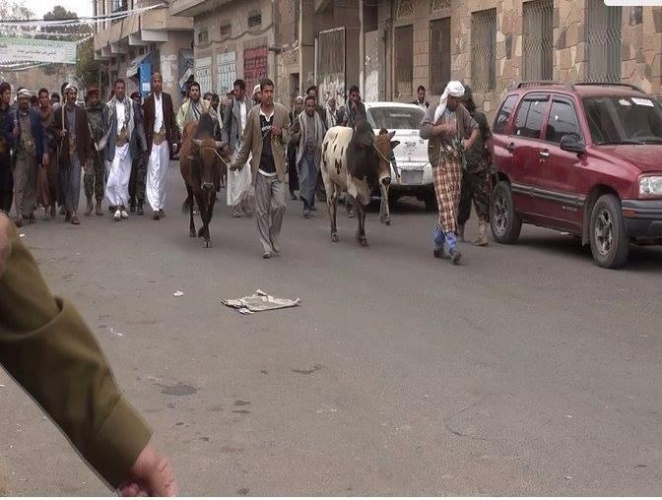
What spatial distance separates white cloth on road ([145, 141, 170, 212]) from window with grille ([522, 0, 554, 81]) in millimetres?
8427

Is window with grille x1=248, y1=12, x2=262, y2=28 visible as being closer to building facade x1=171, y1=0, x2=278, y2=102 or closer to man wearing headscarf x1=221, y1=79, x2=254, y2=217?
building facade x1=171, y1=0, x2=278, y2=102

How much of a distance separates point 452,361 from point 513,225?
243 inches

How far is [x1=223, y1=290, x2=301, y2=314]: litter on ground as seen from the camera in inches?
361

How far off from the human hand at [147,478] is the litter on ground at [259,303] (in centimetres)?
692

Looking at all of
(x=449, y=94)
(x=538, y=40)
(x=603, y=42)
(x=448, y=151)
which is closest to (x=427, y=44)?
(x=538, y=40)

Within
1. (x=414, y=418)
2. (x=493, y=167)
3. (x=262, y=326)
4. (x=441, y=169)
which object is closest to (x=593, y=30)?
(x=493, y=167)

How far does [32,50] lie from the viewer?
2078 inches

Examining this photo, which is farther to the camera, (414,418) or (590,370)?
(590,370)

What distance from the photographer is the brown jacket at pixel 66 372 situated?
2.05 metres

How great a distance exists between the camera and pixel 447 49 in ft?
85.4

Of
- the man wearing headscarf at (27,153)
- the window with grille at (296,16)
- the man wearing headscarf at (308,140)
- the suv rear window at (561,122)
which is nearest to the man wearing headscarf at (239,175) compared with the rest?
the man wearing headscarf at (308,140)

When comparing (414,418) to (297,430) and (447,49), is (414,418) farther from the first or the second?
(447,49)

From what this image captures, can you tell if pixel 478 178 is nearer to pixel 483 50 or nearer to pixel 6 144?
pixel 6 144

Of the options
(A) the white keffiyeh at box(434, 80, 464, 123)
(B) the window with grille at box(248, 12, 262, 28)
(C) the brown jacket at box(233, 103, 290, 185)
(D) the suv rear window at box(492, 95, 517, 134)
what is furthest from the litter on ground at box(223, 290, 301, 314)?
(B) the window with grille at box(248, 12, 262, 28)
